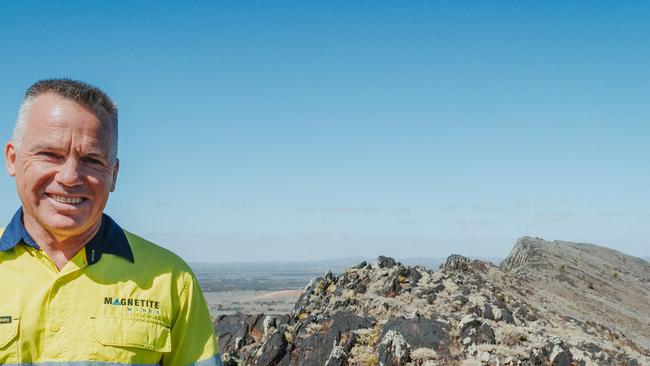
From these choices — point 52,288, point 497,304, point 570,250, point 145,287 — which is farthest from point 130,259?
point 570,250

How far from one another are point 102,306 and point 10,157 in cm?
117

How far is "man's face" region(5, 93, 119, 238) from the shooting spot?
376 centimetres

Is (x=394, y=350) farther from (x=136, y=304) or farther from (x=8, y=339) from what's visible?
(x=8, y=339)

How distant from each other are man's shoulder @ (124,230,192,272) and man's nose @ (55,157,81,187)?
0.67m

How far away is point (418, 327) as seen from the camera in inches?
607

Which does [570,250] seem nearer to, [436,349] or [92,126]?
[436,349]

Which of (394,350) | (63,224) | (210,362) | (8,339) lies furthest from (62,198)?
(394,350)

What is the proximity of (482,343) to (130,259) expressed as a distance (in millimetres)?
12560

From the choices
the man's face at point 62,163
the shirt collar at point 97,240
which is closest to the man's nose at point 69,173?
the man's face at point 62,163

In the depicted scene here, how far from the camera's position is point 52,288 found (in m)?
3.86

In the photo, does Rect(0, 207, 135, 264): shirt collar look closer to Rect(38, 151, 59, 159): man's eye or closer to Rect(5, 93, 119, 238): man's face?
Rect(5, 93, 119, 238): man's face

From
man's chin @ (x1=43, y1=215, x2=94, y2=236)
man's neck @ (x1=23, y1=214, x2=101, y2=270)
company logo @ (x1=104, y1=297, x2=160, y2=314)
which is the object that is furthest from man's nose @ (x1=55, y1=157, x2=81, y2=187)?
company logo @ (x1=104, y1=297, x2=160, y2=314)

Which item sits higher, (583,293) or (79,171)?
(79,171)

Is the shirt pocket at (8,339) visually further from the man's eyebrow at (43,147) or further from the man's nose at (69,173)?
the man's eyebrow at (43,147)
